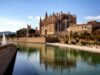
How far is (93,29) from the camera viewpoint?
9812 cm

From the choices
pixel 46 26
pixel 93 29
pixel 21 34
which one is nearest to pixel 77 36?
pixel 93 29

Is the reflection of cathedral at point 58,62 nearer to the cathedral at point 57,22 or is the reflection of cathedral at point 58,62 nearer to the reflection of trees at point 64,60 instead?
the reflection of trees at point 64,60

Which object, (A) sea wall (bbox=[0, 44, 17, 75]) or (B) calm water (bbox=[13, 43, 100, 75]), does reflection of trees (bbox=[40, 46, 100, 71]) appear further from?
(A) sea wall (bbox=[0, 44, 17, 75])

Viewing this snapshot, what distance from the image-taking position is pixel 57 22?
422 ft

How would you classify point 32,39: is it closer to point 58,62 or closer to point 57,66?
point 58,62

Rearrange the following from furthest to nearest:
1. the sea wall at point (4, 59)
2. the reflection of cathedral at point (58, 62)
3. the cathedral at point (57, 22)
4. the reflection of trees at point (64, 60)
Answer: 1. the cathedral at point (57, 22)
2. the reflection of trees at point (64, 60)
3. the reflection of cathedral at point (58, 62)
4. the sea wall at point (4, 59)

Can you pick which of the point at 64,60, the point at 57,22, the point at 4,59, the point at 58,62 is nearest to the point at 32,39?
the point at 57,22

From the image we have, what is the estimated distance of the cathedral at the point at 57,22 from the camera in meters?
125

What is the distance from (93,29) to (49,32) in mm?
40618

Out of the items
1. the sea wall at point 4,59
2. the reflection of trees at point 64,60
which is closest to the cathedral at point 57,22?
the reflection of trees at point 64,60

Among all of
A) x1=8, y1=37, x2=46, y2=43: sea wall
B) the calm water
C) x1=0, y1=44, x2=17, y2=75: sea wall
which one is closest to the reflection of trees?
the calm water

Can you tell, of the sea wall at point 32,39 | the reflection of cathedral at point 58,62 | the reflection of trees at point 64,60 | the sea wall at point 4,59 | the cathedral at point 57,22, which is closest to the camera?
the sea wall at point 4,59

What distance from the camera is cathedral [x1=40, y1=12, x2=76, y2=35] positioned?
12512cm

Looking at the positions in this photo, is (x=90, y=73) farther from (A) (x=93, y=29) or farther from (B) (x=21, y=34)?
(B) (x=21, y=34)
